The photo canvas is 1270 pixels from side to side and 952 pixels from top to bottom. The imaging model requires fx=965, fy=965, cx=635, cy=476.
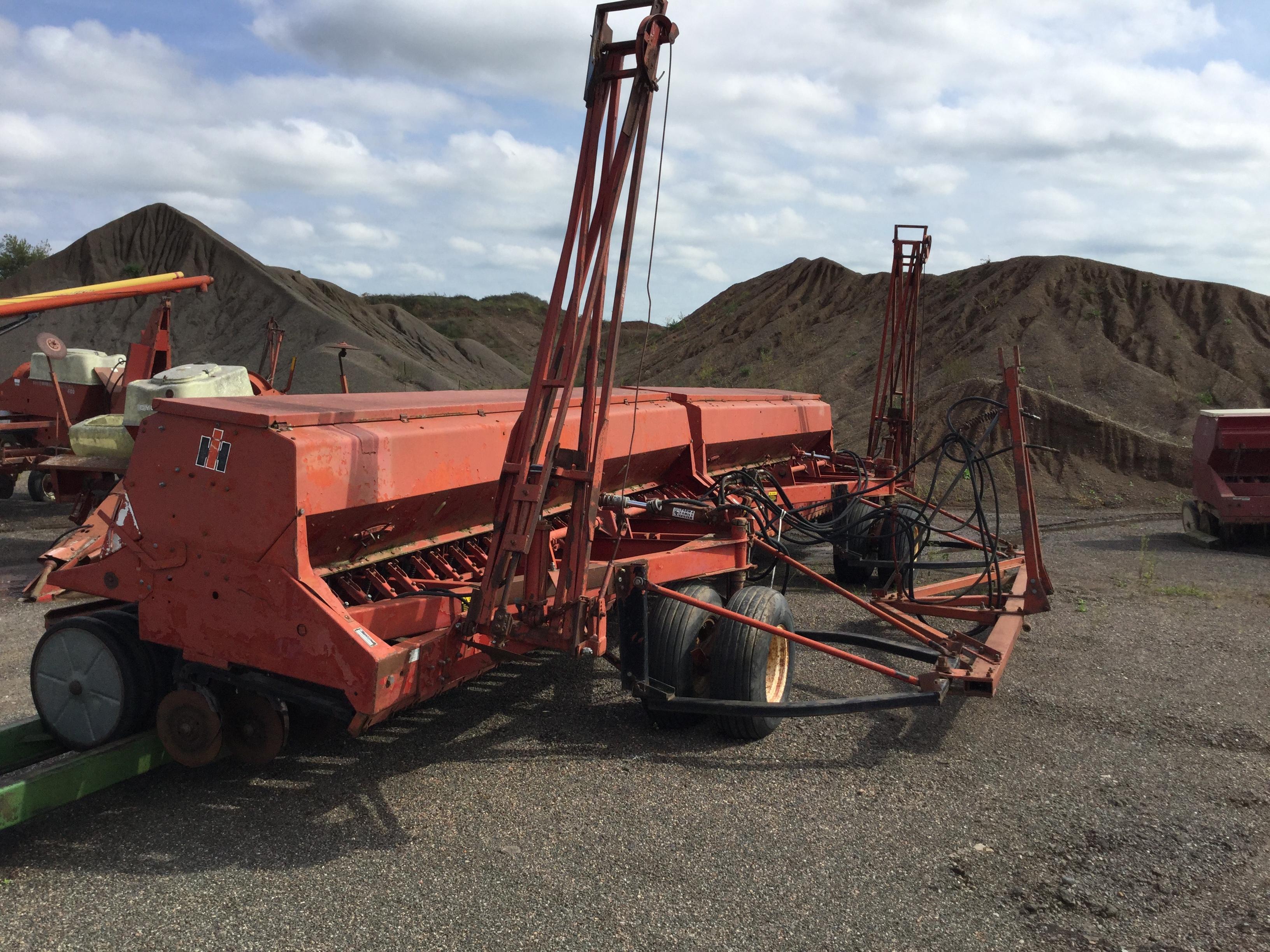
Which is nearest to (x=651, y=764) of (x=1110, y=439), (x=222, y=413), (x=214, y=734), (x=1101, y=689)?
(x=214, y=734)

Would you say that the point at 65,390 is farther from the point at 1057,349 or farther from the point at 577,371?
the point at 1057,349

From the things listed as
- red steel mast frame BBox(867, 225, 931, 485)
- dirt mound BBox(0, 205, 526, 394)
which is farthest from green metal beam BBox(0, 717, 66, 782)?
dirt mound BBox(0, 205, 526, 394)

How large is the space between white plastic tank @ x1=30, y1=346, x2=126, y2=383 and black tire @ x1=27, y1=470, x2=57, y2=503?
5.77ft

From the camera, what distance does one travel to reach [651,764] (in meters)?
4.70

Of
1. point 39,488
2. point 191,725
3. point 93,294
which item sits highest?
point 93,294

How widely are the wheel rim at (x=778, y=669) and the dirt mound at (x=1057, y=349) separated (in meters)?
13.8

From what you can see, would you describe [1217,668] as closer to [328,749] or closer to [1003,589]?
[1003,589]

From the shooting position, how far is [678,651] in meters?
4.84

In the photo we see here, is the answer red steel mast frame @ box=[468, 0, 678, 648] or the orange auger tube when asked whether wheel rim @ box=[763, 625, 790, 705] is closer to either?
→ red steel mast frame @ box=[468, 0, 678, 648]

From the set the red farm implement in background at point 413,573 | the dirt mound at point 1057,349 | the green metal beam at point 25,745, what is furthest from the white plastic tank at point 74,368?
the dirt mound at point 1057,349

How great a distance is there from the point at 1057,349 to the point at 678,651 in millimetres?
23359

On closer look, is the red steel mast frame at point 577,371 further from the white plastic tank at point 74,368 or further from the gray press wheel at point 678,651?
the white plastic tank at point 74,368

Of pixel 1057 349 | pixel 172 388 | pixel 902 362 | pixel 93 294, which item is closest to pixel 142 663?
pixel 172 388

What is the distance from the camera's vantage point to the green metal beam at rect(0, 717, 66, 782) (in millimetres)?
4188
